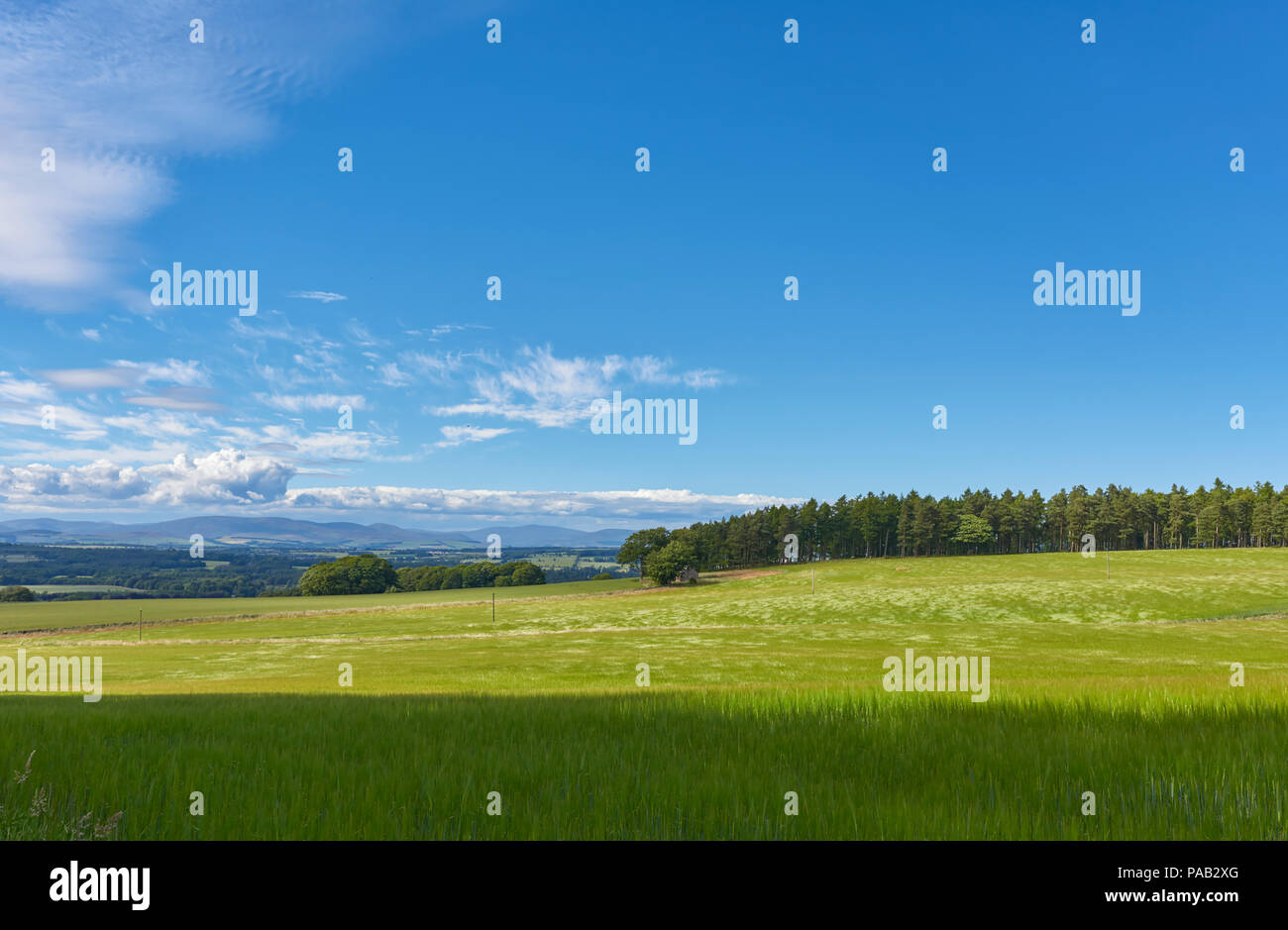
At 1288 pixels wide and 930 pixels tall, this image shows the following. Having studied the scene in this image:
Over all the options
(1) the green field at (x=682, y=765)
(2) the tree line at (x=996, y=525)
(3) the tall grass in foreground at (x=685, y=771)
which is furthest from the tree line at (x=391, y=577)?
(3) the tall grass in foreground at (x=685, y=771)

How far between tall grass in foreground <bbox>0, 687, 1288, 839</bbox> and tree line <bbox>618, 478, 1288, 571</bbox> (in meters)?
167

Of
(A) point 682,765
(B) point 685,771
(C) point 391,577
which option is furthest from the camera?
(C) point 391,577

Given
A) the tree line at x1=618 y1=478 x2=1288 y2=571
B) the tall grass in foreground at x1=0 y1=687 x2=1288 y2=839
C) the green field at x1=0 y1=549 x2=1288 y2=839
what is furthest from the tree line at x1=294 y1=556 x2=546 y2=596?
the tall grass in foreground at x1=0 y1=687 x2=1288 y2=839

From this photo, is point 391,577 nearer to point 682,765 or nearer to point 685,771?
point 682,765

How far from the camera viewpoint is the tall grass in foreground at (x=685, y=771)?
496 centimetres

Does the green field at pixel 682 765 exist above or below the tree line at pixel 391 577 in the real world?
above

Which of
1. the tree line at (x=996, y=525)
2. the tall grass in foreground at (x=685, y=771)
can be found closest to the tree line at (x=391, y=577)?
the tree line at (x=996, y=525)

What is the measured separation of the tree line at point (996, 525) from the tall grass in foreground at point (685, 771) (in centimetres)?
16701

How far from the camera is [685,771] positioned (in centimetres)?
623

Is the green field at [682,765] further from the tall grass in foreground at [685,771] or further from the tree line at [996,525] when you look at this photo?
the tree line at [996,525]

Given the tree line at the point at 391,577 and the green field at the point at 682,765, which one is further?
the tree line at the point at 391,577

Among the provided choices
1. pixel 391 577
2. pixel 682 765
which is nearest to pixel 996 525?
pixel 391 577

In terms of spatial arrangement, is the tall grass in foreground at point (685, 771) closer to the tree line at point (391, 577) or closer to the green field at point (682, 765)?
the green field at point (682, 765)

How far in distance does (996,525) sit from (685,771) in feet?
705
